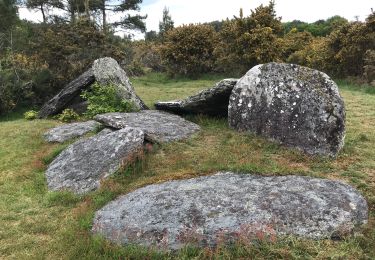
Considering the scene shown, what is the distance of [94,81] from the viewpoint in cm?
1600

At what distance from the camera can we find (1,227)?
25.6 feet

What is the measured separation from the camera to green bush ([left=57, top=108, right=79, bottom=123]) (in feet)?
50.8

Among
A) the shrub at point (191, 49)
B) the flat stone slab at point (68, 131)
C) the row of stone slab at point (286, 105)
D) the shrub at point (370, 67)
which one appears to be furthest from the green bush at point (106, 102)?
the shrub at point (370, 67)

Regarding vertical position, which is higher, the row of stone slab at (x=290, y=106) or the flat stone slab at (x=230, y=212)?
the row of stone slab at (x=290, y=106)

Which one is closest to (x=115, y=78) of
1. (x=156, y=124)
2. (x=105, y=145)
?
(x=156, y=124)

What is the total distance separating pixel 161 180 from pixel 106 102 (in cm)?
647

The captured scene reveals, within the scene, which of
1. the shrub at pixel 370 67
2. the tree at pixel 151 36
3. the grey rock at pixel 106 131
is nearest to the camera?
the grey rock at pixel 106 131

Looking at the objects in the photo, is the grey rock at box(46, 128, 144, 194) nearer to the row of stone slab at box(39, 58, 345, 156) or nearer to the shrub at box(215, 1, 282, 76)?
the row of stone slab at box(39, 58, 345, 156)

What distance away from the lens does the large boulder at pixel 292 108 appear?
10.1 meters

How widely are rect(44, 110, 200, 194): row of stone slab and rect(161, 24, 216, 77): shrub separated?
14955 millimetres

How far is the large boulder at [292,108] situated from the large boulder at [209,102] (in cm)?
58

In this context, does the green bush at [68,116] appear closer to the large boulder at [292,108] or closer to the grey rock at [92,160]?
the grey rock at [92,160]

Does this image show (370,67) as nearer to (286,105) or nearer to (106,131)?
(286,105)

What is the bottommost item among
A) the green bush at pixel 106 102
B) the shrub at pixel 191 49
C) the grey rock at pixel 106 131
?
the grey rock at pixel 106 131
